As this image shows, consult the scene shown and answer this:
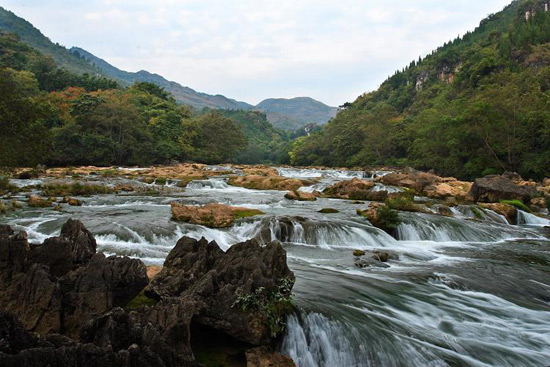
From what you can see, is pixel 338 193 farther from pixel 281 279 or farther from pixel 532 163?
pixel 281 279

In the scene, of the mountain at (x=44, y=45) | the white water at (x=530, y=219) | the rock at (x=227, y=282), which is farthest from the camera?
the mountain at (x=44, y=45)

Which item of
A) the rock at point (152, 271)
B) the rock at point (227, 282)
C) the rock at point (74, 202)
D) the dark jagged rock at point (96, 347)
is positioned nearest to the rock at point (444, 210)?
the rock at point (227, 282)

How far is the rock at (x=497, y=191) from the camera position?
72.2 feet

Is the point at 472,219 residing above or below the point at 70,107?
below

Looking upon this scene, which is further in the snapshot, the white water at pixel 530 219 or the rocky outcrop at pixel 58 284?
the white water at pixel 530 219

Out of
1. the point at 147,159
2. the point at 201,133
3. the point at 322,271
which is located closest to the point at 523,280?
the point at 322,271

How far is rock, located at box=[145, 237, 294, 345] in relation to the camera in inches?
186

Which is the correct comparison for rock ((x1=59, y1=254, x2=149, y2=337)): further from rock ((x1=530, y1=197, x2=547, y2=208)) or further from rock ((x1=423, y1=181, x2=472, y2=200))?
rock ((x1=530, y1=197, x2=547, y2=208))

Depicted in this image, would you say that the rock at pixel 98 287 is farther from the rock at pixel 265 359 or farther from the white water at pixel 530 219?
the white water at pixel 530 219

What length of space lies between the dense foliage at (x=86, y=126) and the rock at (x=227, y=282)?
594 inches

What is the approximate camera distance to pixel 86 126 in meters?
52.8

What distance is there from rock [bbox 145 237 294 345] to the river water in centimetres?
61

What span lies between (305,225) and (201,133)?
64228mm

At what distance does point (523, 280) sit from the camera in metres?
9.84
